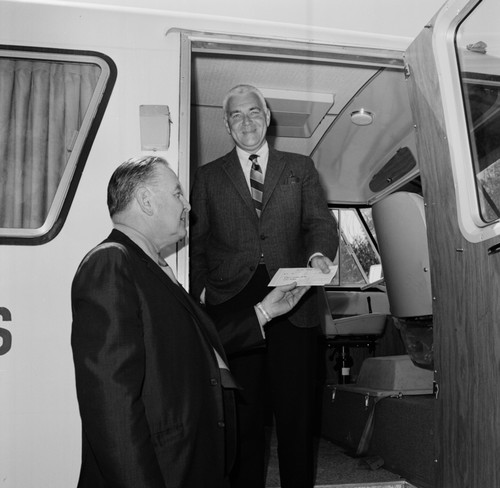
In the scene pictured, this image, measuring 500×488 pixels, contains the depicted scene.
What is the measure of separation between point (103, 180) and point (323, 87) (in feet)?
6.10

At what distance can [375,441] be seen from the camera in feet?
12.3

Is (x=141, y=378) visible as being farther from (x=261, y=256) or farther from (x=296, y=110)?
(x=296, y=110)

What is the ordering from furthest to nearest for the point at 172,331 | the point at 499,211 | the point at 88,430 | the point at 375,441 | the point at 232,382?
the point at 375,441
the point at 499,211
the point at 232,382
the point at 172,331
the point at 88,430

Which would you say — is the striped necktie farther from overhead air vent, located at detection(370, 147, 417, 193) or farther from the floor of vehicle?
overhead air vent, located at detection(370, 147, 417, 193)

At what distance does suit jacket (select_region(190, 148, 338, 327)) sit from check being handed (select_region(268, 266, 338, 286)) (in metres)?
0.37

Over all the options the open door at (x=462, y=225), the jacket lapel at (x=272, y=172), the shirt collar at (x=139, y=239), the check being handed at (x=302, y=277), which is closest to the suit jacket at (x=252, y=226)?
the jacket lapel at (x=272, y=172)

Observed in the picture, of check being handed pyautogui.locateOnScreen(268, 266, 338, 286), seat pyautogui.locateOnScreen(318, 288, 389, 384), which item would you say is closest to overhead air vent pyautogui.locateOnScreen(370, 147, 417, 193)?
seat pyautogui.locateOnScreen(318, 288, 389, 384)

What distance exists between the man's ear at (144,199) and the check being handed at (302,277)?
0.63 meters

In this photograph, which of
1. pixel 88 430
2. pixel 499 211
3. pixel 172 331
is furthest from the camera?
pixel 499 211

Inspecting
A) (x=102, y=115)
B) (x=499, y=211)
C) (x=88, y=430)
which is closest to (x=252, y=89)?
(x=102, y=115)

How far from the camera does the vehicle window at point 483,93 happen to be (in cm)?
240

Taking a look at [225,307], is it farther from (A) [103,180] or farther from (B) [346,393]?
(B) [346,393]

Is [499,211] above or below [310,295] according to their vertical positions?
above

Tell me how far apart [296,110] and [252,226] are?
1637 mm
